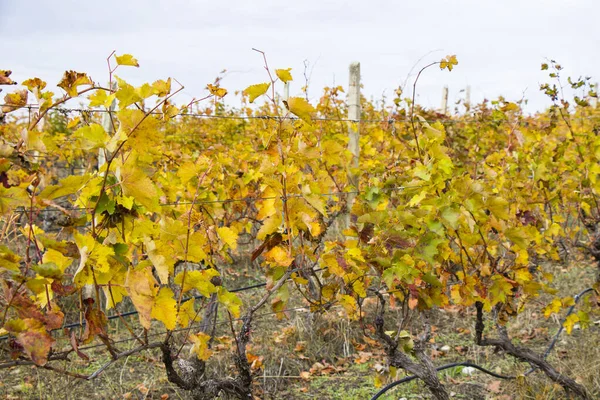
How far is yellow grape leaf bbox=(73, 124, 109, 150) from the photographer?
1037 millimetres

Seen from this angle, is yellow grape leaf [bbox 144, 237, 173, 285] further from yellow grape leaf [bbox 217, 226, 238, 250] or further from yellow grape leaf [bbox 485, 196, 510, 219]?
yellow grape leaf [bbox 485, 196, 510, 219]

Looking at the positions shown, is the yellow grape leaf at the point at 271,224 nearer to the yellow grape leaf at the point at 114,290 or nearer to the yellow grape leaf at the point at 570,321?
the yellow grape leaf at the point at 114,290

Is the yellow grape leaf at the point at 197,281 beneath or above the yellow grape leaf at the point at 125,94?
beneath

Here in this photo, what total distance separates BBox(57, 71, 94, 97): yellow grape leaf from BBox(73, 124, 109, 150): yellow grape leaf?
0.20 meters

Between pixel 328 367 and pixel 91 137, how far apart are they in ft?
7.31

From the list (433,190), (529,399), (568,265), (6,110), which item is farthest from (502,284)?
(568,265)

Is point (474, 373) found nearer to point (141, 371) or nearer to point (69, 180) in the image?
point (141, 371)

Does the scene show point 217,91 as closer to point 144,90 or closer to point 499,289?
point 144,90

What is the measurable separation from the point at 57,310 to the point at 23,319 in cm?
12

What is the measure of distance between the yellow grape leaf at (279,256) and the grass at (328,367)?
873 millimetres

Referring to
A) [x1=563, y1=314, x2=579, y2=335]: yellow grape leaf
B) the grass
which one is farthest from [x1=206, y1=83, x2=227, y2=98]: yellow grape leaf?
[x1=563, y1=314, x2=579, y2=335]: yellow grape leaf

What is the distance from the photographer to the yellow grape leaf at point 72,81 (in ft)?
3.98

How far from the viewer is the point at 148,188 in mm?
1106

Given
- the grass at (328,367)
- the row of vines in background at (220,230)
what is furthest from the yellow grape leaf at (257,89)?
the grass at (328,367)
